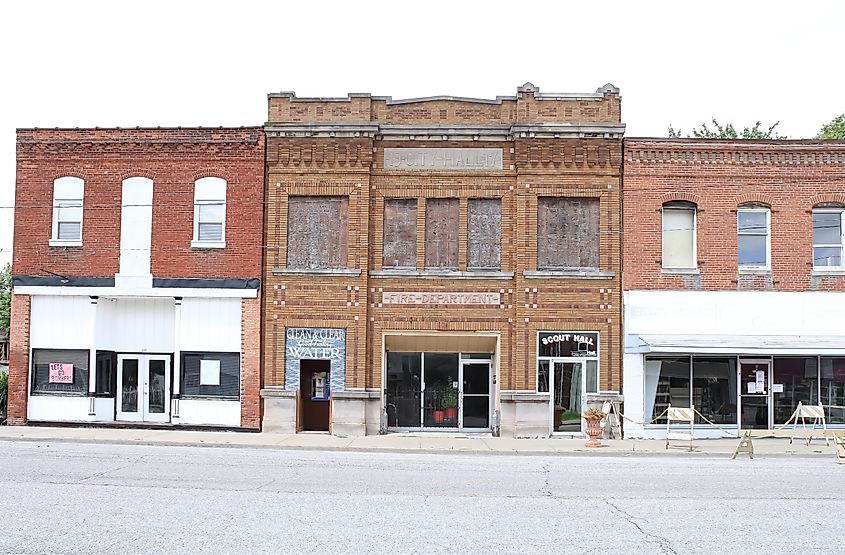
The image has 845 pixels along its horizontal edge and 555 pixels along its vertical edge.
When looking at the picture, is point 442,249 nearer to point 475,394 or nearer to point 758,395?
point 475,394

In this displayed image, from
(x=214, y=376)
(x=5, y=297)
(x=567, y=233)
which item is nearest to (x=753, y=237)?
(x=567, y=233)

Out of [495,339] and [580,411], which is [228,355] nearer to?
[495,339]

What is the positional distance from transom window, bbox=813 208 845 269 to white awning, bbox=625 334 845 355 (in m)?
2.05

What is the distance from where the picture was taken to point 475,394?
85.1 feet

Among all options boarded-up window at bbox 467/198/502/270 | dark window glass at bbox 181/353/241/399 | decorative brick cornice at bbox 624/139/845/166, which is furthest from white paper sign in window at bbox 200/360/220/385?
decorative brick cornice at bbox 624/139/845/166

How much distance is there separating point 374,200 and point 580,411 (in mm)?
8071

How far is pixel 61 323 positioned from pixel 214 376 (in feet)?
15.4

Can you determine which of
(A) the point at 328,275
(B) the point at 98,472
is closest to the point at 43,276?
(A) the point at 328,275

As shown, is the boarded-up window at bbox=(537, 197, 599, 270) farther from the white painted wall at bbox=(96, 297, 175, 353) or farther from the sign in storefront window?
the white painted wall at bbox=(96, 297, 175, 353)

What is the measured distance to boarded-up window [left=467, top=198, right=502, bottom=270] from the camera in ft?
83.1

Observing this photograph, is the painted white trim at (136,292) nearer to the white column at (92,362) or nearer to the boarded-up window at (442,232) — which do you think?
the white column at (92,362)

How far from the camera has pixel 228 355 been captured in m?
25.4

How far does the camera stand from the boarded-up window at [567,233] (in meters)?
25.2

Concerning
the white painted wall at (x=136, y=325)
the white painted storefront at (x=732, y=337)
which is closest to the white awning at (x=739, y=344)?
the white painted storefront at (x=732, y=337)
